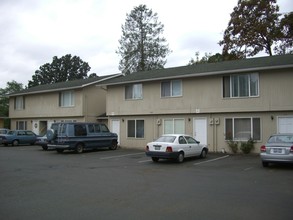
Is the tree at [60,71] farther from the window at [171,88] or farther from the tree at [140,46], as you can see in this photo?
the window at [171,88]

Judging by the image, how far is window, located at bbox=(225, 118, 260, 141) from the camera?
2038 cm

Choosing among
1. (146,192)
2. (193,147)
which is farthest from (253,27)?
(146,192)

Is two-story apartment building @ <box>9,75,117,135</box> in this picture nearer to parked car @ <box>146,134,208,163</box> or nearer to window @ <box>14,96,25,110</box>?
window @ <box>14,96,25,110</box>

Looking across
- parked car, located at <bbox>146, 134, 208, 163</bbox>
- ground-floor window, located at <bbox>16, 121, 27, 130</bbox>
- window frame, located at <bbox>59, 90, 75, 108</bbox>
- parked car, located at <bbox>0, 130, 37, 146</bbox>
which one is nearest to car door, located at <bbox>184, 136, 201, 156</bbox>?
parked car, located at <bbox>146, 134, 208, 163</bbox>

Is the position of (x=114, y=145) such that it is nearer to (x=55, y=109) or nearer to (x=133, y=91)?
(x=133, y=91)

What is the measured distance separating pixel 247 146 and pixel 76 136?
10.6 meters

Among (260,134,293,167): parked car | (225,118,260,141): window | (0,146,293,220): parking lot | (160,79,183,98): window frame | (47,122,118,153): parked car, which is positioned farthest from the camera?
(160,79,183,98): window frame

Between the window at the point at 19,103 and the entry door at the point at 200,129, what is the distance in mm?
22199

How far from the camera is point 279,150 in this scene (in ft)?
46.0

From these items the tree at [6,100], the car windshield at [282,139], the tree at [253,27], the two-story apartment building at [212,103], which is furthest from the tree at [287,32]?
the tree at [6,100]

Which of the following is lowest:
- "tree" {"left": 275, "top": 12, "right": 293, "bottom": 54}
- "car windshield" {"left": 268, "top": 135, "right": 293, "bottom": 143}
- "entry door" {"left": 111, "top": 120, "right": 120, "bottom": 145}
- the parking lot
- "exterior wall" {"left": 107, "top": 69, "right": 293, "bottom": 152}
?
the parking lot

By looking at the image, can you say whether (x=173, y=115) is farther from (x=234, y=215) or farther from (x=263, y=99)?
(x=234, y=215)

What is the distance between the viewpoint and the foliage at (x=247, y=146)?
2009 centimetres

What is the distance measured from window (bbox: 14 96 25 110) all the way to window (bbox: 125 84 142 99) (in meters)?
15.9
